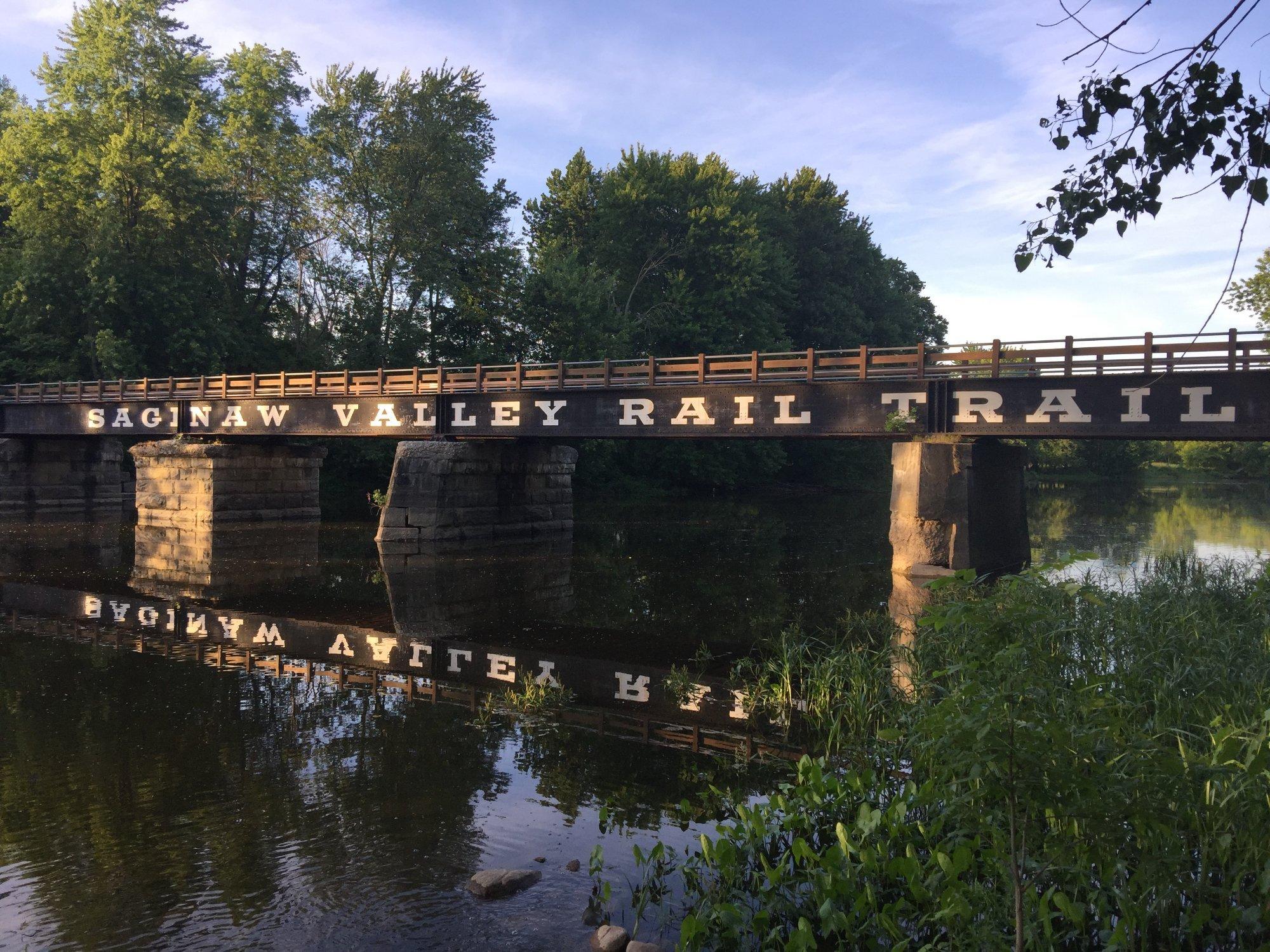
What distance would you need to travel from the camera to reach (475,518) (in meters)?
28.7

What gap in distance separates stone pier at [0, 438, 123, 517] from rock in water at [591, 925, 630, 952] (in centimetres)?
3876

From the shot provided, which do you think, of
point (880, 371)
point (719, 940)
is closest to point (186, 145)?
point (880, 371)

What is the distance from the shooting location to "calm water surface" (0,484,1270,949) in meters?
5.78

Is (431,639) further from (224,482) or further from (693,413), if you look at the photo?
(224,482)

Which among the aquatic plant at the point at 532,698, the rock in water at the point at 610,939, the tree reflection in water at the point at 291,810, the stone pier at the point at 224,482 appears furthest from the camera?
the stone pier at the point at 224,482

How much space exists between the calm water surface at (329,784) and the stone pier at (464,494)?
7933mm

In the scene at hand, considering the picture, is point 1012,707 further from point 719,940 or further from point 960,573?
point 719,940

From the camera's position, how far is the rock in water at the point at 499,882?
6004 millimetres

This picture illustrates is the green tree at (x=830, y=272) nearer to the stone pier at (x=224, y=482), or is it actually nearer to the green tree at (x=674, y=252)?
the green tree at (x=674, y=252)

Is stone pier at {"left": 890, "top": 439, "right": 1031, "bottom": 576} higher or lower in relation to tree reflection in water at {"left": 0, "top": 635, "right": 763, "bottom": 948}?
higher

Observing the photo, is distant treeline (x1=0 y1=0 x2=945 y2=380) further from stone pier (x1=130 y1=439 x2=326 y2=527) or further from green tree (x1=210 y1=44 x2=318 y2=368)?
stone pier (x1=130 y1=439 x2=326 y2=527)

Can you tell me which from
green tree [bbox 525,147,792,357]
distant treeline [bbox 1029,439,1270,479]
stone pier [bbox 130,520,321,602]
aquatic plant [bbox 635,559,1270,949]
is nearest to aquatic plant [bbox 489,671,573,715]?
aquatic plant [bbox 635,559,1270,949]

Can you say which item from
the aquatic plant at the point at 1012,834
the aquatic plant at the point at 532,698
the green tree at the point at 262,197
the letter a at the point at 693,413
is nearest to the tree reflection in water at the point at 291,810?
the aquatic plant at the point at 532,698

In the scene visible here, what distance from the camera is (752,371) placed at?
2303cm
